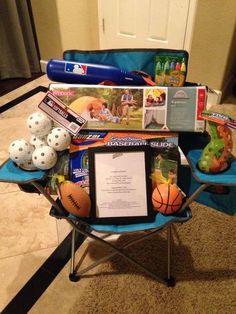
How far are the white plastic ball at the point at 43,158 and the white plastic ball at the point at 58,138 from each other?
3 centimetres

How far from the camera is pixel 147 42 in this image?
7.36ft

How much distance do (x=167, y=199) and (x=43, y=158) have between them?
0.40 metres

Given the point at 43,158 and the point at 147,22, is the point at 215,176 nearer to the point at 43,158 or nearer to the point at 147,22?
the point at 43,158

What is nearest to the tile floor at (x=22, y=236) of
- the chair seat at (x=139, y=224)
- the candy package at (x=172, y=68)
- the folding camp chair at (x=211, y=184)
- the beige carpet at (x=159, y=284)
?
the beige carpet at (x=159, y=284)

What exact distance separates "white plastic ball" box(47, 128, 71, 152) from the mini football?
0.39ft

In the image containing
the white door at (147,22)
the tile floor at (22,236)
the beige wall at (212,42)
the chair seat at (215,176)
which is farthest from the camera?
the white door at (147,22)

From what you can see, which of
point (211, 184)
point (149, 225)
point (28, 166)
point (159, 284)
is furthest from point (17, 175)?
point (159, 284)

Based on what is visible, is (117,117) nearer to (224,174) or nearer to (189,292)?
(224,174)

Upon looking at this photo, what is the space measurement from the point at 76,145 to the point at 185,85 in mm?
453


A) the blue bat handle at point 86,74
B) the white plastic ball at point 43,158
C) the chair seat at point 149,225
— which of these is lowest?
the chair seat at point 149,225

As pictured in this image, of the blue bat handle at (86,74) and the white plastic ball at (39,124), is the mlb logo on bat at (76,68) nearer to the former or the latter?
the blue bat handle at (86,74)

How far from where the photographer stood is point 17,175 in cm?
81

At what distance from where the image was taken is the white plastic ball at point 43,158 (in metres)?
0.82

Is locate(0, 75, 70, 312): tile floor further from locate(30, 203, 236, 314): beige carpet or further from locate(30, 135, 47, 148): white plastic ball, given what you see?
locate(30, 135, 47, 148): white plastic ball
